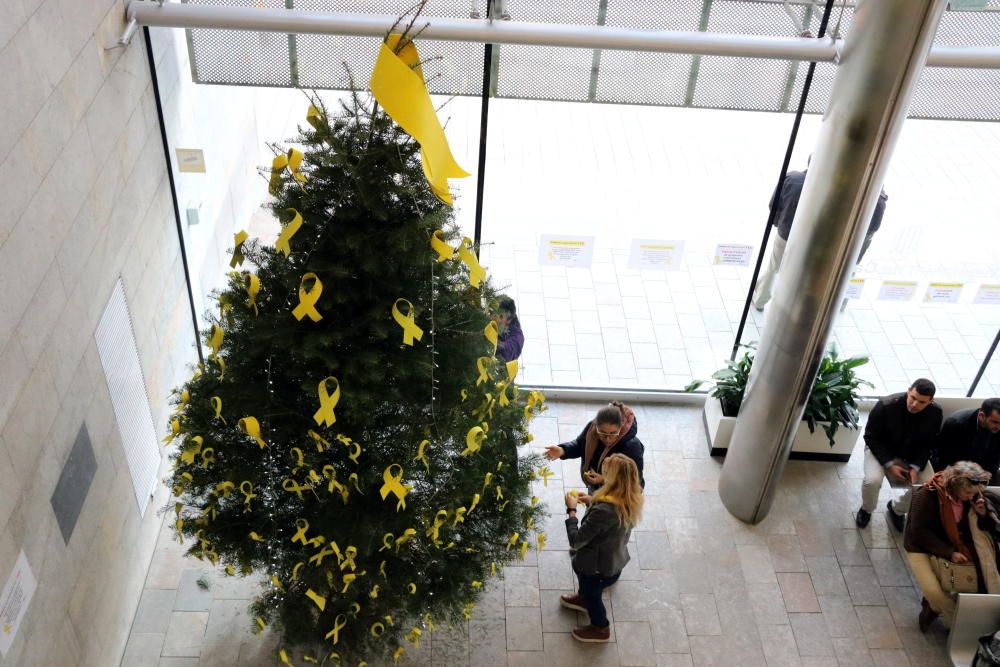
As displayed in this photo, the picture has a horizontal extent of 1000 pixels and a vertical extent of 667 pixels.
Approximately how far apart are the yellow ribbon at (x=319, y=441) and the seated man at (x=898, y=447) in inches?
164

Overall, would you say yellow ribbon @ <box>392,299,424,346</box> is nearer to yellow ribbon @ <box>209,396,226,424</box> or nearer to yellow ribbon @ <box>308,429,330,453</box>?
yellow ribbon @ <box>308,429,330,453</box>

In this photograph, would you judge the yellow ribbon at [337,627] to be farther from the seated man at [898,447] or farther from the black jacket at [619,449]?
the seated man at [898,447]

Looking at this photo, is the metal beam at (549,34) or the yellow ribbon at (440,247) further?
the metal beam at (549,34)

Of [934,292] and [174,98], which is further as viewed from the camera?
[934,292]

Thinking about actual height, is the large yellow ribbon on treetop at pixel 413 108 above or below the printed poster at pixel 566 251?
above

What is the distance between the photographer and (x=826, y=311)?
5.54 m

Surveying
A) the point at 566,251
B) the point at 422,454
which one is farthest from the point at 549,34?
the point at 422,454

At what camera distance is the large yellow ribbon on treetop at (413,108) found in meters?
3.37

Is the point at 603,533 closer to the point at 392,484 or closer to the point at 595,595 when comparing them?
the point at 595,595

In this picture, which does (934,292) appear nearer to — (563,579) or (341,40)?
(563,579)

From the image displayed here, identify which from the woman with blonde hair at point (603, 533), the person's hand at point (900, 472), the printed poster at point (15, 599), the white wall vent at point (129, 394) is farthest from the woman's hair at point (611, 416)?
the printed poster at point (15, 599)

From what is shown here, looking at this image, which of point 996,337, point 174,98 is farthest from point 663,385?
point 174,98

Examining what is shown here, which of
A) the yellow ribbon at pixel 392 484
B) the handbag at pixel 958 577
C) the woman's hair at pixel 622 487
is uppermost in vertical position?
the yellow ribbon at pixel 392 484

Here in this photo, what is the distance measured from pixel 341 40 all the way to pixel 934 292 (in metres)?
4.95
